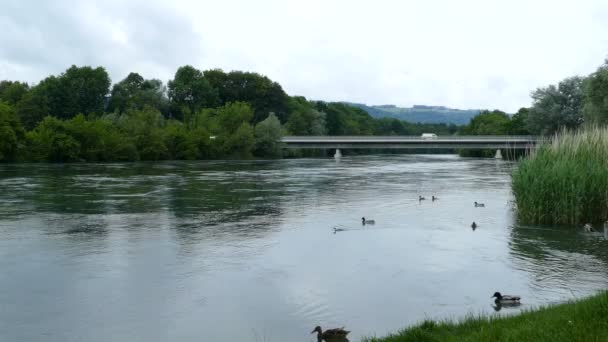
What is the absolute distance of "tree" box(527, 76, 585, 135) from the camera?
307 ft

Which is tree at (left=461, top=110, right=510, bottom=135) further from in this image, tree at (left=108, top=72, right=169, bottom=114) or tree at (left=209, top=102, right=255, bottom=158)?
tree at (left=108, top=72, right=169, bottom=114)

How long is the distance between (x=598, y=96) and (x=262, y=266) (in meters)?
43.2

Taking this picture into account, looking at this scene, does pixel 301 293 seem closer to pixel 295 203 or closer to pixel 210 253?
pixel 210 253

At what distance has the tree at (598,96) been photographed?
51.2 meters

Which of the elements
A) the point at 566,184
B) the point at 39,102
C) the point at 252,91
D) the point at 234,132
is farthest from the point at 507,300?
the point at 252,91

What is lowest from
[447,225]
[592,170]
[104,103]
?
[447,225]

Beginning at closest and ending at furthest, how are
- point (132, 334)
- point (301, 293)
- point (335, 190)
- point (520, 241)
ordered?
1. point (132, 334)
2. point (301, 293)
3. point (520, 241)
4. point (335, 190)

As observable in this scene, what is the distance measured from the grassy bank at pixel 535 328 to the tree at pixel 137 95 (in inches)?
4660

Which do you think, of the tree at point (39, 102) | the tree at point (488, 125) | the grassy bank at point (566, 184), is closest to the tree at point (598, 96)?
the grassy bank at point (566, 184)

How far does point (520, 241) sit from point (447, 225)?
531cm

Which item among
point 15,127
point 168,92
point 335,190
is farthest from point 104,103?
point 335,190


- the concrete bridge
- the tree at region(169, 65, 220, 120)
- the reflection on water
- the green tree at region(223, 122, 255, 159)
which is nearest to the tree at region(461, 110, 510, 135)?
the concrete bridge

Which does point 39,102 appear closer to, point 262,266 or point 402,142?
point 402,142

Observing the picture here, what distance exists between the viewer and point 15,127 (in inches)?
3201
